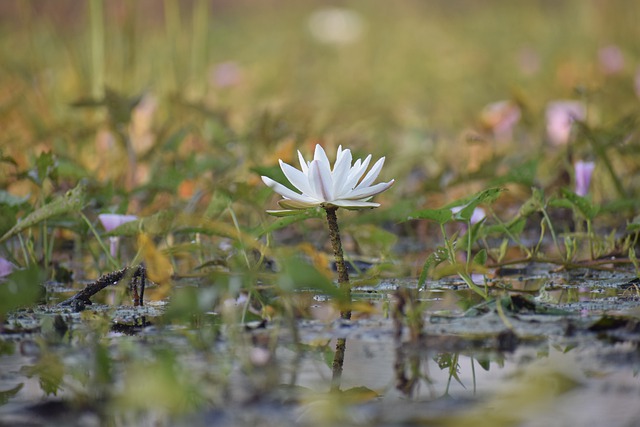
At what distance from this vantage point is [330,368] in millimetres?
1440

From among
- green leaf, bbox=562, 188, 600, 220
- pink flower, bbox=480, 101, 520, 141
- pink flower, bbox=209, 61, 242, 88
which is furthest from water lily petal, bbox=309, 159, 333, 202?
pink flower, bbox=209, 61, 242, 88

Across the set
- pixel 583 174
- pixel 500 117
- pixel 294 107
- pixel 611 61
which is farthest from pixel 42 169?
pixel 611 61

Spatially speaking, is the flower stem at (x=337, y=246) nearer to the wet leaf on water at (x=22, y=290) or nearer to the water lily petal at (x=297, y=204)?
the water lily petal at (x=297, y=204)

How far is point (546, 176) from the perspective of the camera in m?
3.93

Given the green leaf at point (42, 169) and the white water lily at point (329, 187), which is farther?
the green leaf at point (42, 169)

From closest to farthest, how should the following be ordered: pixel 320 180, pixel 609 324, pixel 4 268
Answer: pixel 609 324, pixel 320 180, pixel 4 268

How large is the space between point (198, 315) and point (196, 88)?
8.87 feet

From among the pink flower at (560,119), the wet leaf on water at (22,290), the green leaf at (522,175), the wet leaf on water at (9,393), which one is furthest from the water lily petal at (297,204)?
the pink flower at (560,119)

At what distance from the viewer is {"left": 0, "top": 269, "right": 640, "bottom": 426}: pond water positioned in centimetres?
120

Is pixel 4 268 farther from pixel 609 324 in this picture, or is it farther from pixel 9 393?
pixel 609 324

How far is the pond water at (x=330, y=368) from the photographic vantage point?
1.20 metres

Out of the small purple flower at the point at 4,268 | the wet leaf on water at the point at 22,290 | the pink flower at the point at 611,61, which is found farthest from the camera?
the pink flower at the point at 611,61

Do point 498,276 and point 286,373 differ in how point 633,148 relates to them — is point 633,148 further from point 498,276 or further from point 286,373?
point 286,373

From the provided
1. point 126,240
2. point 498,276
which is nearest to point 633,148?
point 498,276
